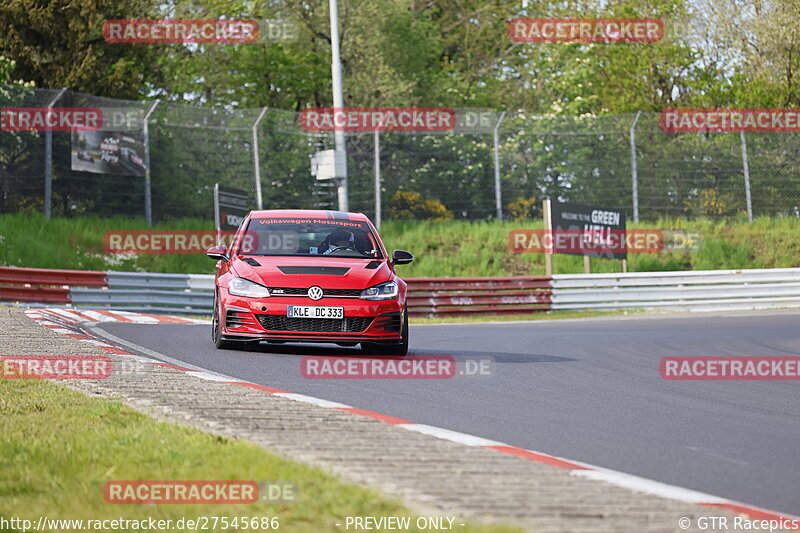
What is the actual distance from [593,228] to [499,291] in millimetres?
3649

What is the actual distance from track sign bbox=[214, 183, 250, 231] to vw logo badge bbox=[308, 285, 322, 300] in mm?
12260

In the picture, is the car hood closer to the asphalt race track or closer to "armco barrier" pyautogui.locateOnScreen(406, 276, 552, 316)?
the asphalt race track

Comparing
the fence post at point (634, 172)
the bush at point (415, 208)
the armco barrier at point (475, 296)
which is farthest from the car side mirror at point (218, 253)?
the fence post at point (634, 172)

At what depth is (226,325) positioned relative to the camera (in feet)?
41.4

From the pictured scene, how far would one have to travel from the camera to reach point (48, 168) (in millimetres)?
25391

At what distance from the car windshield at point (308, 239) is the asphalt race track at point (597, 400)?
1076 millimetres

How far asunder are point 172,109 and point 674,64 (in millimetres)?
18755

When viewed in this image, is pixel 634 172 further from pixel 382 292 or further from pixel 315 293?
pixel 315 293

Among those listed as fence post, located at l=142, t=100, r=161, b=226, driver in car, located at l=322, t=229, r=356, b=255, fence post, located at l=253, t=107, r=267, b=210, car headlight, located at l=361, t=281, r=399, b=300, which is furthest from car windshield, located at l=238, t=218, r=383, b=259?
fence post, located at l=253, t=107, r=267, b=210

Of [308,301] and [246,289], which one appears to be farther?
[246,289]

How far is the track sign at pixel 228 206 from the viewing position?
2452cm

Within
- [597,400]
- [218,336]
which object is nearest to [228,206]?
[218,336]

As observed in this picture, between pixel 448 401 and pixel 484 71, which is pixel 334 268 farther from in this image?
pixel 484 71

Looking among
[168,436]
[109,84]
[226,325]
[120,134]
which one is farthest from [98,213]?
[168,436]
